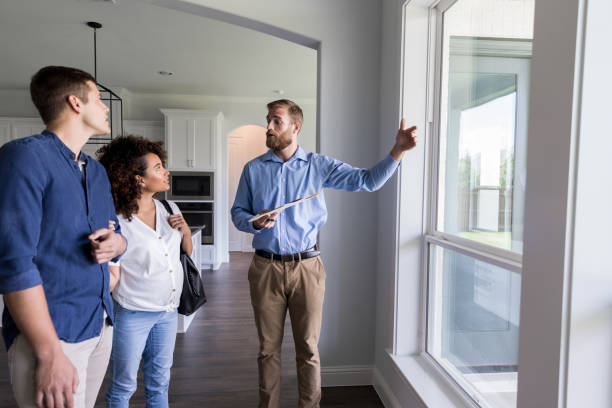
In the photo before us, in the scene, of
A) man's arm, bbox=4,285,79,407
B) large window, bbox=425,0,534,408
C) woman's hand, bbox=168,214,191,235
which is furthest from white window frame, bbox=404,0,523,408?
man's arm, bbox=4,285,79,407

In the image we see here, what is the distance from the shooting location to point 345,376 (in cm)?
250

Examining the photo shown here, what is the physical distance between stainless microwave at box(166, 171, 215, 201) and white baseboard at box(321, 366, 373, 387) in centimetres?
442

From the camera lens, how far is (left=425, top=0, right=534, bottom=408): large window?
1.47m

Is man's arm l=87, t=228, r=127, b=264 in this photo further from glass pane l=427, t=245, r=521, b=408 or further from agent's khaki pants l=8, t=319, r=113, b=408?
glass pane l=427, t=245, r=521, b=408

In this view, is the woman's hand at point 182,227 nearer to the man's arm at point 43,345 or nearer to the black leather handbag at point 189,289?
the black leather handbag at point 189,289

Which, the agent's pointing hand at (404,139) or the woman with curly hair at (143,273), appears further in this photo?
the agent's pointing hand at (404,139)

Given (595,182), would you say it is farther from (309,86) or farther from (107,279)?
(309,86)

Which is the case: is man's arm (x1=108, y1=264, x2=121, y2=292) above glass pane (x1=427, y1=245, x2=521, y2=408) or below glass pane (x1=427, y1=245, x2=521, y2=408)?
above

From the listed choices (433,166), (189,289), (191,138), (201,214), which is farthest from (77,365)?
(191,138)

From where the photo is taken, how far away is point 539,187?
1.03m

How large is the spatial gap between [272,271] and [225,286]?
A: 3550 mm

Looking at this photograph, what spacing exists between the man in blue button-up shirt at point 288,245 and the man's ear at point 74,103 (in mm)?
949

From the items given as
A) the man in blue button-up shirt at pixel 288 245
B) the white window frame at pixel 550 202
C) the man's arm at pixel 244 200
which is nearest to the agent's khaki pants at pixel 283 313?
the man in blue button-up shirt at pixel 288 245

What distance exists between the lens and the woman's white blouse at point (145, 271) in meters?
1.51
